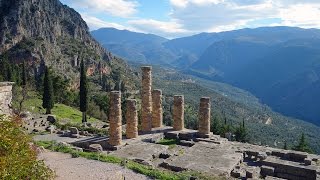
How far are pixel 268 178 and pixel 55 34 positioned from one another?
402 feet

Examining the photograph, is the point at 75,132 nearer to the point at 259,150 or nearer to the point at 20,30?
the point at 259,150

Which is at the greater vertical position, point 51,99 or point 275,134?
point 51,99

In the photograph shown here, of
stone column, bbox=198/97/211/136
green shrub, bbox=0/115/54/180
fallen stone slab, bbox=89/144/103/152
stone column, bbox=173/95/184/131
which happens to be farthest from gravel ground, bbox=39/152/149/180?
stone column, bbox=173/95/184/131

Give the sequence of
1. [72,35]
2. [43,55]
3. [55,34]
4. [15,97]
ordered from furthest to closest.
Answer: [72,35] → [55,34] → [43,55] → [15,97]

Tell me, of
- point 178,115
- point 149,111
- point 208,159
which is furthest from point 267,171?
point 149,111

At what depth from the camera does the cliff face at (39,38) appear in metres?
105

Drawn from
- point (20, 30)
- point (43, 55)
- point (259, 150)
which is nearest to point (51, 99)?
point (259, 150)

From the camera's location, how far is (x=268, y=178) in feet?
65.4

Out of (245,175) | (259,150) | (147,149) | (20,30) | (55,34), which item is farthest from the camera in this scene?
(55,34)

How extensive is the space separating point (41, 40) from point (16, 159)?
109385 mm

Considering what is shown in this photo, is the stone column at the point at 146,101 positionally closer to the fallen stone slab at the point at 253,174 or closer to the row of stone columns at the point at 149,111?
the row of stone columns at the point at 149,111

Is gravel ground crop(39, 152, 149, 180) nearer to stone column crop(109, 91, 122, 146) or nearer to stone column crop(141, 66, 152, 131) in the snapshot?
stone column crop(109, 91, 122, 146)

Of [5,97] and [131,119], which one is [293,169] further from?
[5,97]

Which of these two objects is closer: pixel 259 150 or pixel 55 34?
pixel 259 150
